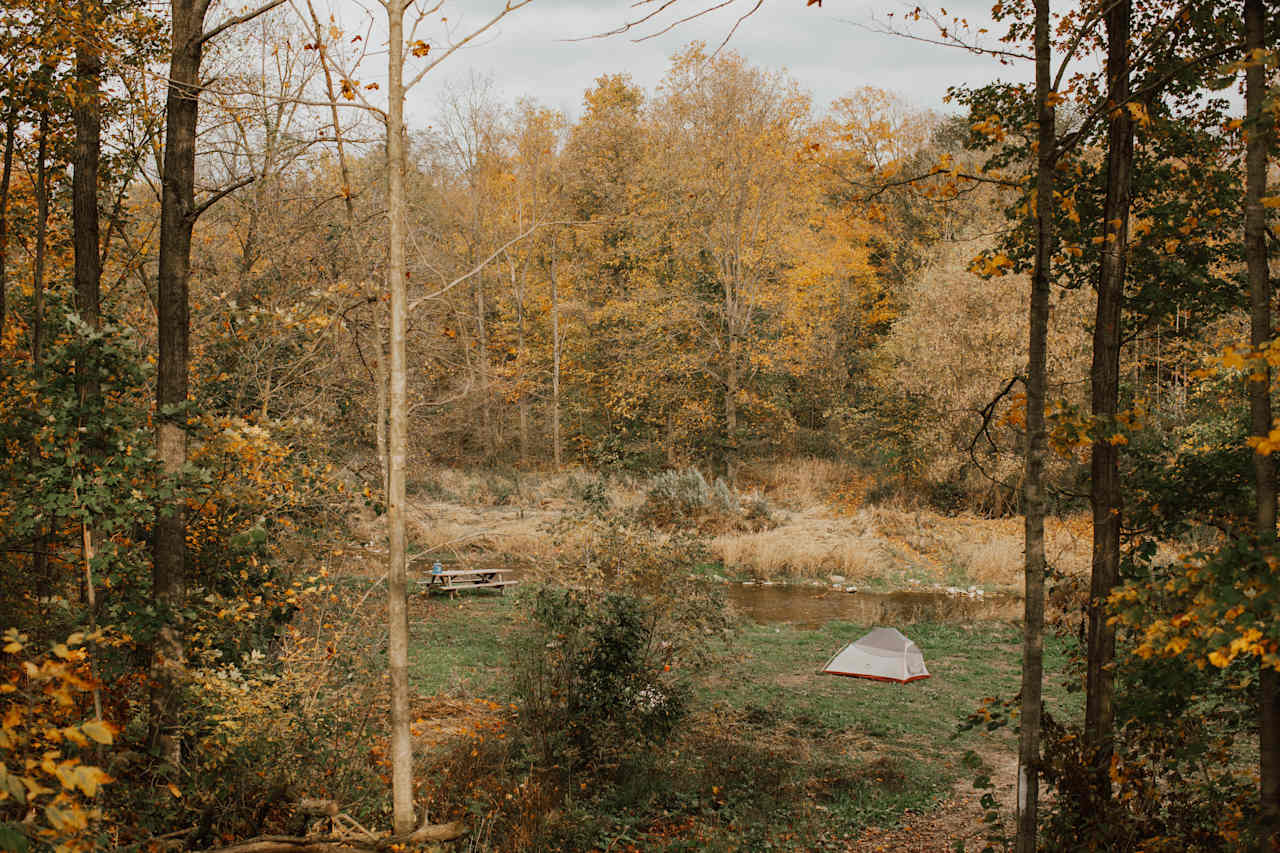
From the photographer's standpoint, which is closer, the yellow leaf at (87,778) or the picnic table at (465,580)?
the yellow leaf at (87,778)

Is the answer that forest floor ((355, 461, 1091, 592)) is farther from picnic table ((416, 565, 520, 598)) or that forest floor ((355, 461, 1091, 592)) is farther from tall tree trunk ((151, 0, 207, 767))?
tall tree trunk ((151, 0, 207, 767))

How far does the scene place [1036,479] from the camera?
14.3 feet

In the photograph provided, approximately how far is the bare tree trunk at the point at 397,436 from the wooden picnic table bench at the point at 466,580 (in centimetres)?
1172

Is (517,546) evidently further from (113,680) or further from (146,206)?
(113,680)

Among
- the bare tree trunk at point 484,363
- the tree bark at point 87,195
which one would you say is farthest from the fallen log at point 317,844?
the bare tree trunk at point 484,363

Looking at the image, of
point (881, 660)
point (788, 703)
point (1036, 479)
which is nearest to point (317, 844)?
point (1036, 479)

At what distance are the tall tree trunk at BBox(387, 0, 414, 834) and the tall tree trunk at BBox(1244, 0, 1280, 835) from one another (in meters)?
3.65

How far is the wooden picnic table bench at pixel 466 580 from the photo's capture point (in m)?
15.9

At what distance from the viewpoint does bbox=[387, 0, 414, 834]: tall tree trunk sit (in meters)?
3.78

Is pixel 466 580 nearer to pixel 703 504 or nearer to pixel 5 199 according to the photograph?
pixel 703 504

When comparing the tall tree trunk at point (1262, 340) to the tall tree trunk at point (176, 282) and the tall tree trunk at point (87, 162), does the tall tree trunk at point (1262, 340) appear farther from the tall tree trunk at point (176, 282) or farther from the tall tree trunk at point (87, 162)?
the tall tree trunk at point (87, 162)

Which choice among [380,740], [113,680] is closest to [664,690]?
[380,740]

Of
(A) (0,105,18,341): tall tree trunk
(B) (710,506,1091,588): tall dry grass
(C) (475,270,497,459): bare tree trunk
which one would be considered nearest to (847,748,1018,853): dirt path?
(A) (0,105,18,341): tall tree trunk

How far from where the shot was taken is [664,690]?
25.5 ft
